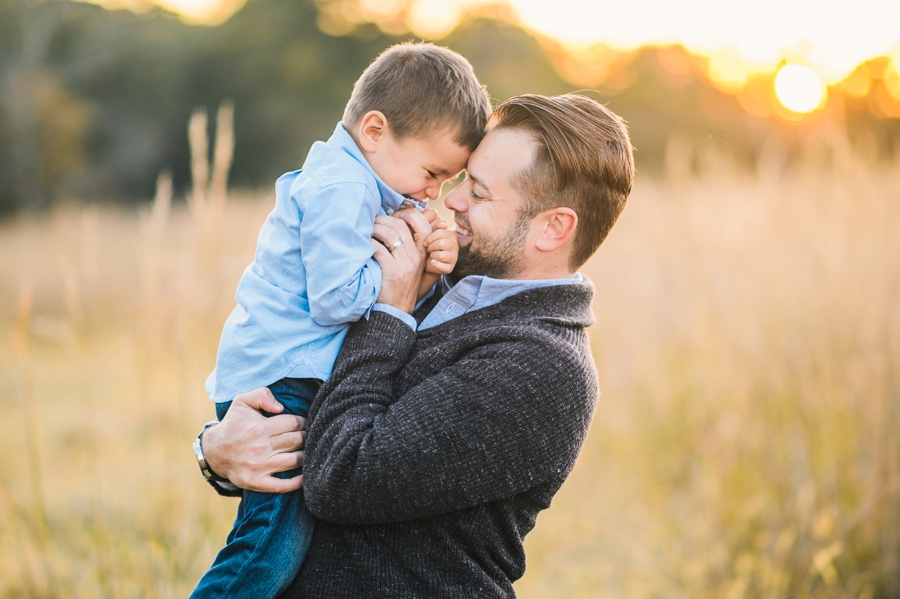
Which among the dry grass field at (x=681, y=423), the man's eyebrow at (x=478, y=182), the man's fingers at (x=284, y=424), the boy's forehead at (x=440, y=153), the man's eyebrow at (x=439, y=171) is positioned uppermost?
the boy's forehead at (x=440, y=153)

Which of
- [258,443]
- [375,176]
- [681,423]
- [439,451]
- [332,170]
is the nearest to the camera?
[439,451]

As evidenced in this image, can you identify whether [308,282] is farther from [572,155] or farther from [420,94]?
[572,155]

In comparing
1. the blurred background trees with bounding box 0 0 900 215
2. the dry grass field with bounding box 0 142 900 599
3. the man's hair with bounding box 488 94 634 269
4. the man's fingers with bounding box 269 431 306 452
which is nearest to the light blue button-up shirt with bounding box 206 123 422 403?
the man's fingers with bounding box 269 431 306 452

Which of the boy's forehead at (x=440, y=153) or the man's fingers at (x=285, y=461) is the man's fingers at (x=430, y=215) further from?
the man's fingers at (x=285, y=461)

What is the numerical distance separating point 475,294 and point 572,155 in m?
0.44

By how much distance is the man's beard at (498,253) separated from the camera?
72.7 inches

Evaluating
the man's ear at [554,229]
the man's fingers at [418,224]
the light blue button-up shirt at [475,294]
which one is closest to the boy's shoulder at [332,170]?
the man's fingers at [418,224]

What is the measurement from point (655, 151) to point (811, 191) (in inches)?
610

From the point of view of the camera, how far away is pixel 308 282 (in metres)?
1.61

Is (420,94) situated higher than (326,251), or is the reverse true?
(420,94)

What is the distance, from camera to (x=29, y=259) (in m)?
10.9

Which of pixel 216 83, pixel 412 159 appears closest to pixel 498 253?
pixel 412 159

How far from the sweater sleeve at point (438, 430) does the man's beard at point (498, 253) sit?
0.32m

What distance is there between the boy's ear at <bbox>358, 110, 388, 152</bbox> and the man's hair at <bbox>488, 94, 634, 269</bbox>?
1.01 feet
